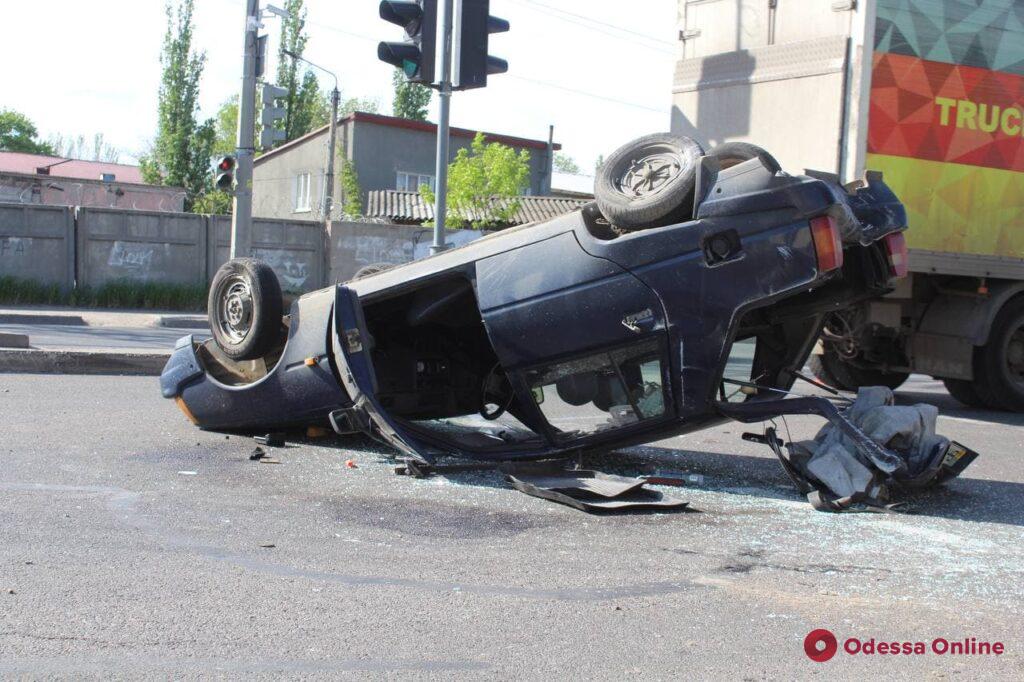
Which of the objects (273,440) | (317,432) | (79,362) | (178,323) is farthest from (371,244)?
(273,440)

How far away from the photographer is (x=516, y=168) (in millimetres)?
31031

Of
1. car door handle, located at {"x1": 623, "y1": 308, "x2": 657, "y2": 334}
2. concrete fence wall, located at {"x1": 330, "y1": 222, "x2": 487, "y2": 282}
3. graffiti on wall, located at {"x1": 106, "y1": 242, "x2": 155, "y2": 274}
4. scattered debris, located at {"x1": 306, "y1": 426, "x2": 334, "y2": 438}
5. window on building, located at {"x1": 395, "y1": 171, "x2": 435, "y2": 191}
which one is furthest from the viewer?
window on building, located at {"x1": 395, "y1": 171, "x2": 435, "y2": 191}

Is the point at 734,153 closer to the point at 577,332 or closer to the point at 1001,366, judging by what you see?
the point at 577,332

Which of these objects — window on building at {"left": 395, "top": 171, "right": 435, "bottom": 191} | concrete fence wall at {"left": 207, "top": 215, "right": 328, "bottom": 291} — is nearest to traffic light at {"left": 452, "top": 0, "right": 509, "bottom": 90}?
concrete fence wall at {"left": 207, "top": 215, "right": 328, "bottom": 291}

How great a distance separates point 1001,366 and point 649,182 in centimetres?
582

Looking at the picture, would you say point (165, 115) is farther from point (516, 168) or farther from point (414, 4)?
point (414, 4)

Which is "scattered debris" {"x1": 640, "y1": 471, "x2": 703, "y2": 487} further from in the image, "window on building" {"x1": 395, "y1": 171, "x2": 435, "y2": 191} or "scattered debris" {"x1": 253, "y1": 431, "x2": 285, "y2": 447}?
"window on building" {"x1": 395, "y1": 171, "x2": 435, "y2": 191}

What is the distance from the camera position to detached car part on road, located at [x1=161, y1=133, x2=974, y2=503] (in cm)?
521

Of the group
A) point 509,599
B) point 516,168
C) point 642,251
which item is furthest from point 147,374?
point 516,168

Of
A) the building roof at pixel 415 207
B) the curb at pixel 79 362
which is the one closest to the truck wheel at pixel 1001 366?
the curb at pixel 79 362

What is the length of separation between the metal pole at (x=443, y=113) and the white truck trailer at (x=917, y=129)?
253cm

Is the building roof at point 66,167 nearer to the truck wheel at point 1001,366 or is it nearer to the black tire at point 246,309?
the truck wheel at point 1001,366

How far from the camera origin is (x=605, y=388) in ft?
18.5

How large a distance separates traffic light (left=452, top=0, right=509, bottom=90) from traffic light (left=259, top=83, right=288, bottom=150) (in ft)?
29.2
